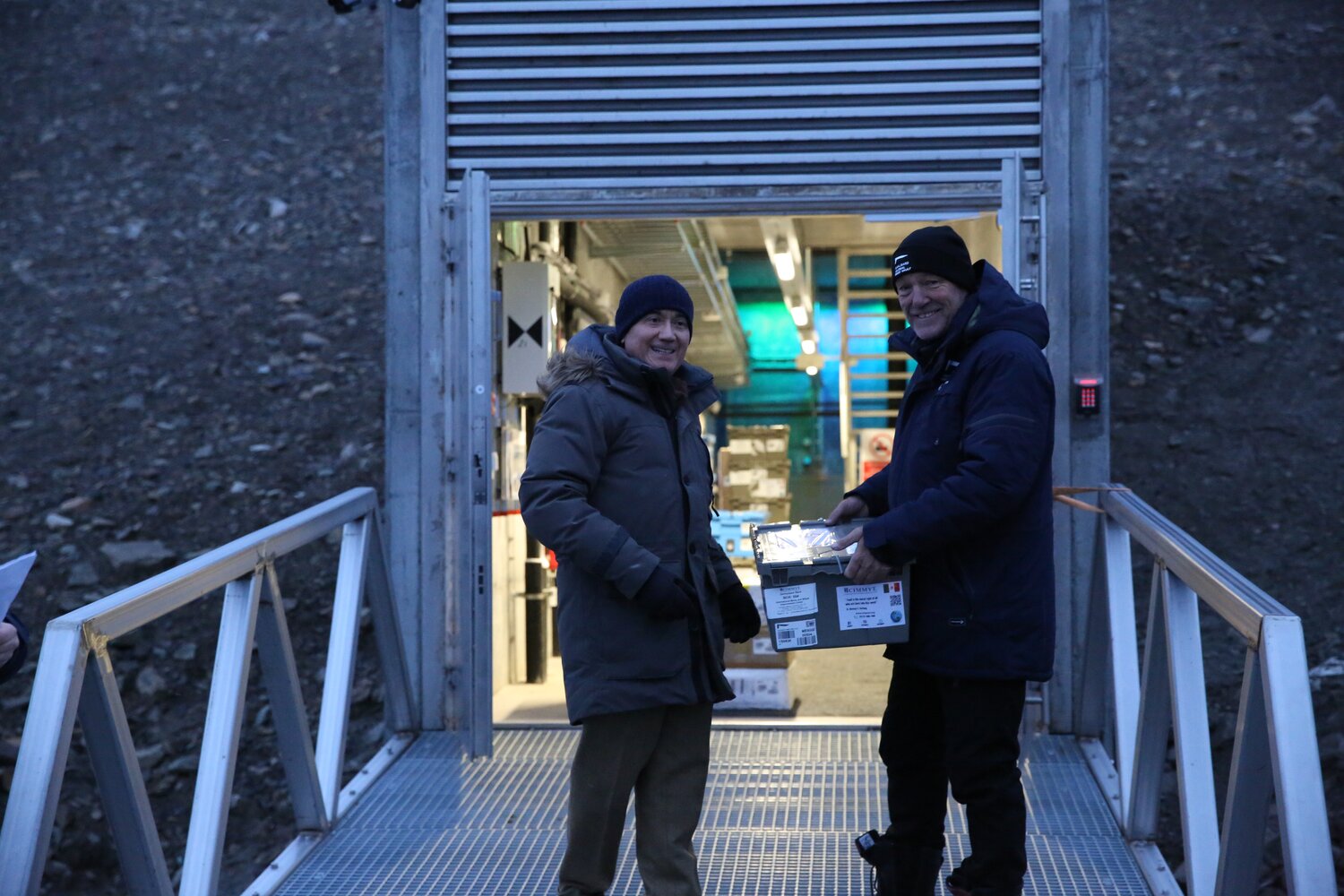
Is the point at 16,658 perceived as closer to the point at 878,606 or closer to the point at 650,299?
the point at 650,299

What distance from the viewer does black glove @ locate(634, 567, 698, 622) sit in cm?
261

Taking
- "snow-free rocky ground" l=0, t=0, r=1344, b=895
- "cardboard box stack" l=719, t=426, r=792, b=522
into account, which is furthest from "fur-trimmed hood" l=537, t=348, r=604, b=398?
"cardboard box stack" l=719, t=426, r=792, b=522

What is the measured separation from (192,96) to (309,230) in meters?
2.86

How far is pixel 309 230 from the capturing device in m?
11.3

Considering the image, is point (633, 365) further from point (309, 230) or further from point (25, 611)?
point (309, 230)

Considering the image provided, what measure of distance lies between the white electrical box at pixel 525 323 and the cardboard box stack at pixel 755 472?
2094 mm

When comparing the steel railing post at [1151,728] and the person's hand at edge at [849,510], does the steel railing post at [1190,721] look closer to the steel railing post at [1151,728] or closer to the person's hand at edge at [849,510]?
the steel railing post at [1151,728]

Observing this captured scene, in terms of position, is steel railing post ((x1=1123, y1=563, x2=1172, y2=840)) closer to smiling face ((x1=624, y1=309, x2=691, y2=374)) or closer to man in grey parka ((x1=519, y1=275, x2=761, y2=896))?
man in grey parka ((x1=519, y1=275, x2=761, y2=896))

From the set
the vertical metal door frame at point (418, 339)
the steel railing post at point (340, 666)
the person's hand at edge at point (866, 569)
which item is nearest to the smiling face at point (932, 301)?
the person's hand at edge at point (866, 569)

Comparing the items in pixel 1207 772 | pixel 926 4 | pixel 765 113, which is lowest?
pixel 1207 772

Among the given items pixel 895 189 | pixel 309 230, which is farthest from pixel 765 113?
pixel 309 230

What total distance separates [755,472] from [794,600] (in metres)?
5.20

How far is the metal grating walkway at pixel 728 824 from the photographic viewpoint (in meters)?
3.40

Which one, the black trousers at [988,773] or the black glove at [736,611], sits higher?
the black glove at [736,611]
